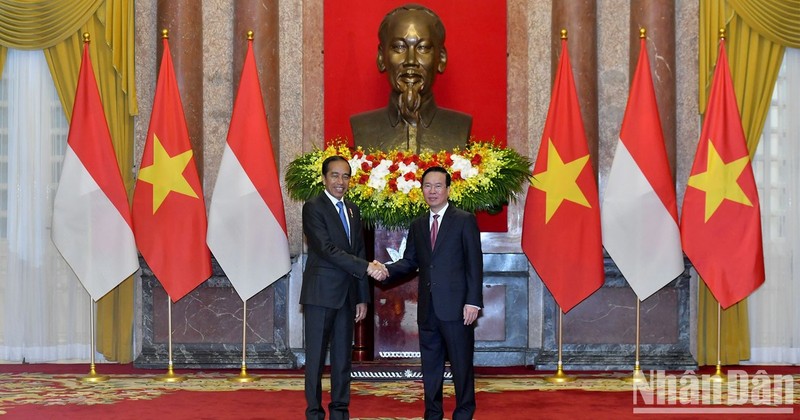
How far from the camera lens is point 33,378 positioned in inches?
318

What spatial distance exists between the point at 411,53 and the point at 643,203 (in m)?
2.05

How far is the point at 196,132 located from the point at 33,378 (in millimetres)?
→ 2336

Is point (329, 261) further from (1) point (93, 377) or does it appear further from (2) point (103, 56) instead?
(2) point (103, 56)

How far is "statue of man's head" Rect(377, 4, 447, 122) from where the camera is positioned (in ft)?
26.2

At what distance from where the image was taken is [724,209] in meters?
7.82

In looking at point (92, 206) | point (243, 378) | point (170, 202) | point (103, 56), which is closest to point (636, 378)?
point (243, 378)

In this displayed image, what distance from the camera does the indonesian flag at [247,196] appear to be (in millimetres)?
7895

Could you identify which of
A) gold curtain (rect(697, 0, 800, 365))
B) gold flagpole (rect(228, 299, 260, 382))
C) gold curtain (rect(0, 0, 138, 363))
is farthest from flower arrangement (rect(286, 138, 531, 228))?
gold curtain (rect(697, 0, 800, 365))

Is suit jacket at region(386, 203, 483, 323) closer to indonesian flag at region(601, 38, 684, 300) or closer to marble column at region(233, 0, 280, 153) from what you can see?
indonesian flag at region(601, 38, 684, 300)

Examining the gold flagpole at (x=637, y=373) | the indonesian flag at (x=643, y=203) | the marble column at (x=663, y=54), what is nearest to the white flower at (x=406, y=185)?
the indonesian flag at (x=643, y=203)

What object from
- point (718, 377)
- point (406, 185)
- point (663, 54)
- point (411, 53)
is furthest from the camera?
point (663, 54)

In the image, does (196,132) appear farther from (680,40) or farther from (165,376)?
(680,40)

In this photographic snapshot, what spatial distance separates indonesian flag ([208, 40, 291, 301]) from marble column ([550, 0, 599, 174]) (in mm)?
2657

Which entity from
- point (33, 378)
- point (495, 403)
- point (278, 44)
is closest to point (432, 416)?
point (495, 403)
